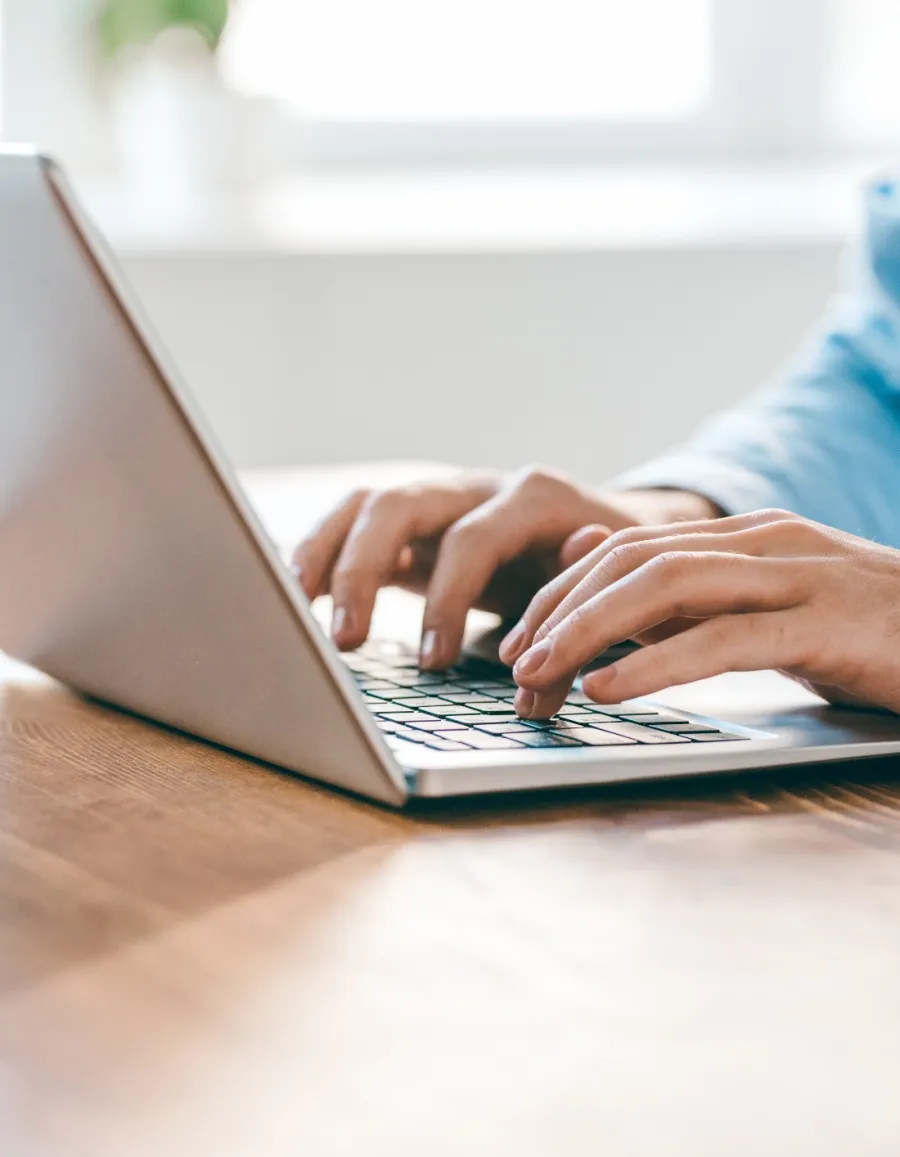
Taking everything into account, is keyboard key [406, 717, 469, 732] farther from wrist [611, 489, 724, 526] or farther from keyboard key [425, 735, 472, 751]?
wrist [611, 489, 724, 526]

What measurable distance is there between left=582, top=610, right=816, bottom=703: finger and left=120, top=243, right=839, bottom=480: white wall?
1.67m

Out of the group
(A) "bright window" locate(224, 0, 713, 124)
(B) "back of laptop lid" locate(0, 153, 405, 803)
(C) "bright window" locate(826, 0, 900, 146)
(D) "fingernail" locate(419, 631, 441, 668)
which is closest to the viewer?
(B) "back of laptop lid" locate(0, 153, 405, 803)

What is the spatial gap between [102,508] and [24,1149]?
0.30 m

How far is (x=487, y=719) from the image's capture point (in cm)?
62

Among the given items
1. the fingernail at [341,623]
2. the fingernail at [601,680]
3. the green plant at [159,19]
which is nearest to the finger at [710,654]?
the fingernail at [601,680]

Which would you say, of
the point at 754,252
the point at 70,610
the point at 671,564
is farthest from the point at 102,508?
the point at 754,252

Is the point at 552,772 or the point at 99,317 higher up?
the point at 99,317

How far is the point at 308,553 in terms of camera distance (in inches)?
33.4

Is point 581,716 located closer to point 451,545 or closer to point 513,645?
point 513,645

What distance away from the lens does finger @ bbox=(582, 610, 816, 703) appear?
0.60m

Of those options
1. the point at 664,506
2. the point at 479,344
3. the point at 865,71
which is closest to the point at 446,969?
the point at 664,506

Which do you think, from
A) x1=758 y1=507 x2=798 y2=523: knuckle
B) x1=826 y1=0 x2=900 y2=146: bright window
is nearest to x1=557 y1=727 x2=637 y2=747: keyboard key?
x1=758 y1=507 x2=798 y2=523: knuckle

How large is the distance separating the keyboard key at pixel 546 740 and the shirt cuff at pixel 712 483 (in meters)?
0.43

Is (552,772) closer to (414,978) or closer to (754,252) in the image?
(414,978)
